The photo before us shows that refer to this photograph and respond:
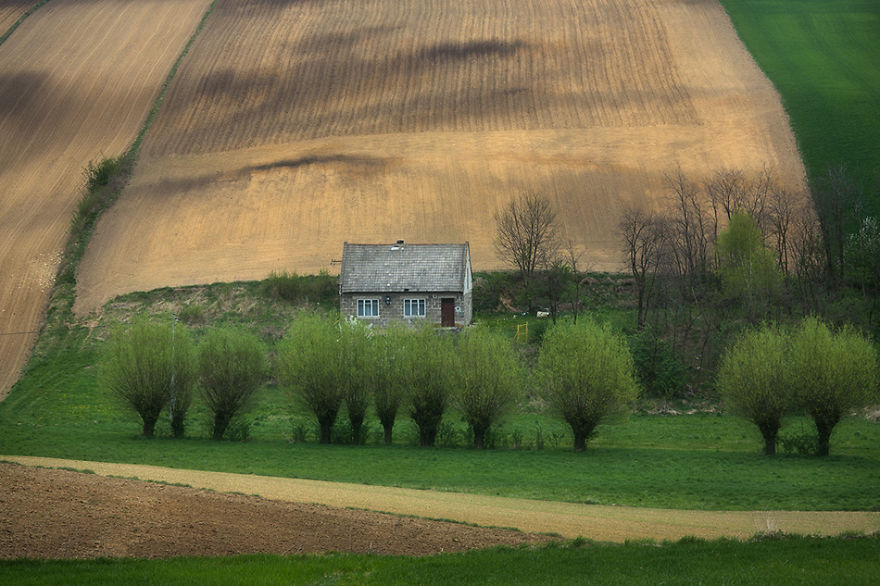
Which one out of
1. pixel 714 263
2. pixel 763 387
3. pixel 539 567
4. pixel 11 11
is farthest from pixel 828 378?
pixel 11 11

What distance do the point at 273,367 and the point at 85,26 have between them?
266ft

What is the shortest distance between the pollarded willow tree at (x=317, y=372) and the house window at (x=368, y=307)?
16175mm

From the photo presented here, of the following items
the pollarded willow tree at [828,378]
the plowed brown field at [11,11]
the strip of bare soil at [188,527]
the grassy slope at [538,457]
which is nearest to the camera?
the strip of bare soil at [188,527]

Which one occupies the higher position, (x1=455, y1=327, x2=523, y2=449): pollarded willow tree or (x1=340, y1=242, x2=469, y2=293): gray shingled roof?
(x1=340, y1=242, x2=469, y2=293): gray shingled roof

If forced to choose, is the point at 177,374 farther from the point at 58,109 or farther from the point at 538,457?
the point at 58,109

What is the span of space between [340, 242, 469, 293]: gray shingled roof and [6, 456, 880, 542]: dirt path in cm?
2939

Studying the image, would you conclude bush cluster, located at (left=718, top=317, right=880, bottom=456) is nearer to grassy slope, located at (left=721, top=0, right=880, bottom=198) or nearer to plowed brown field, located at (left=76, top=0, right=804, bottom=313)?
plowed brown field, located at (left=76, top=0, right=804, bottom=313)

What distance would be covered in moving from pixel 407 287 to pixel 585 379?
22.0m

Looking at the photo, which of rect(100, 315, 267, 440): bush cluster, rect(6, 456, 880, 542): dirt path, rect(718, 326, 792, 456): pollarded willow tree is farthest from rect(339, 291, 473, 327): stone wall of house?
rect(6, 456, 880, 542): dirt path

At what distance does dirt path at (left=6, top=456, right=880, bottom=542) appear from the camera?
2700 centimetres

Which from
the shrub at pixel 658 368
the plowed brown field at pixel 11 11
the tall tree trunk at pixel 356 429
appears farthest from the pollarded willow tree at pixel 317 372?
the plowed brown field at pixel 11 11

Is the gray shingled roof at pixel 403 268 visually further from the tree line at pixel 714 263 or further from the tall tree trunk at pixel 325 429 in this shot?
the tall tree trunk at pixel 325 429

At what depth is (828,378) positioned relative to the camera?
41969mm

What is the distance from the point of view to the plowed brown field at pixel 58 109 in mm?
77000
